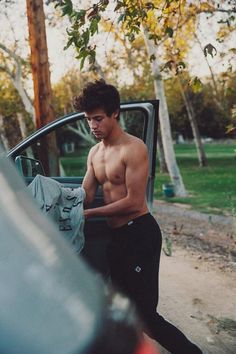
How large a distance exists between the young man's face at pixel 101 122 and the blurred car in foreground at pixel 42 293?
1557mm

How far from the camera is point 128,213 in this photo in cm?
306

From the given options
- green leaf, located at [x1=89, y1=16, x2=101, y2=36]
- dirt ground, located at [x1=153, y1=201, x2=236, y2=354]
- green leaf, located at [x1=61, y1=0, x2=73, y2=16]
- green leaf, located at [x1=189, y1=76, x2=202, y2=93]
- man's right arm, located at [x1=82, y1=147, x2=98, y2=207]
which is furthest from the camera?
green leaf, located at [x1=189, y1=76, x2=202, y2=93]

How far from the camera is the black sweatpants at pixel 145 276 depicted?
3.03 meters

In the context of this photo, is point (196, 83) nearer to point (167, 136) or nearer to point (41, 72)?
point (41, 72)

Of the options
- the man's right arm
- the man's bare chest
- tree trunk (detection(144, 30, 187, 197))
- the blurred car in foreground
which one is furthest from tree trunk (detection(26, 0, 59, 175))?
tree trunk (detection(144, 30, 187, 197))

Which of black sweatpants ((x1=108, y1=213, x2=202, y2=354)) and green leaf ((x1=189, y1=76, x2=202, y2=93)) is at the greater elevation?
green leaf ((x1=189, y1=76, x2=202, y2=93))

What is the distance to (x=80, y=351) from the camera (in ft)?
4.20

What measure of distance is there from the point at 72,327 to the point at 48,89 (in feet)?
22.4

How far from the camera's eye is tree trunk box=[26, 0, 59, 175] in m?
7.65

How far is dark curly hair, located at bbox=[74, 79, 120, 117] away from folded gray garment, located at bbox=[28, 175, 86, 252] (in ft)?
1.80

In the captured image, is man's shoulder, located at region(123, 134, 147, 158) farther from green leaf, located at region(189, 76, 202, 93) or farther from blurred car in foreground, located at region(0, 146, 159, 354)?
green leaf, located at region(189, 76, 202, 93)

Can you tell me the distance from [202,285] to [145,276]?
10.3ft

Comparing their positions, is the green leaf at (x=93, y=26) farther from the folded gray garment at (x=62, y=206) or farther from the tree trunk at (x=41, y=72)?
the tree trunk at (x=41, y=72)

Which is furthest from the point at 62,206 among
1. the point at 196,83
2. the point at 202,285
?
the point at 202,285
